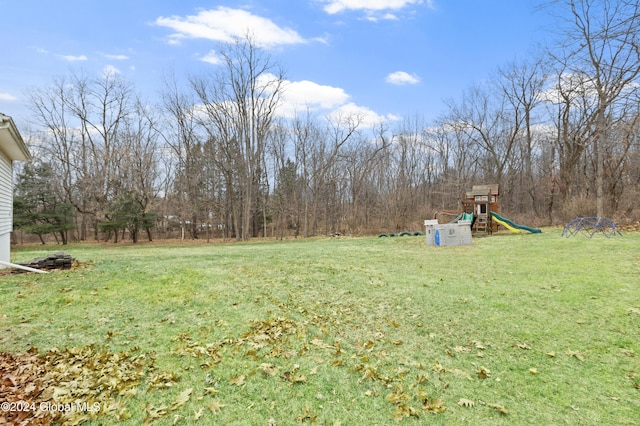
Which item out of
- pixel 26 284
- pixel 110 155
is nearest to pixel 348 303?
pixel 26 284

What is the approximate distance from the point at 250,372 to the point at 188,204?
22.8 meters

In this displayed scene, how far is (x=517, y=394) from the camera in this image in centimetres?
268

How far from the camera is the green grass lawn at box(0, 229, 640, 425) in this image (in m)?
2.45

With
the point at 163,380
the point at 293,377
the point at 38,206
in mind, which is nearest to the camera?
the point at 163,380

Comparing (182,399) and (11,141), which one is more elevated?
(11,141)

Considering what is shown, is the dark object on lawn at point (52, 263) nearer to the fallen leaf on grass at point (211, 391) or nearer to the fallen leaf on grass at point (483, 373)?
the fallen leaf on grass at point (211, 391)

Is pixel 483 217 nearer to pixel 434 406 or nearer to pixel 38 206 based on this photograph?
pixel 434 406

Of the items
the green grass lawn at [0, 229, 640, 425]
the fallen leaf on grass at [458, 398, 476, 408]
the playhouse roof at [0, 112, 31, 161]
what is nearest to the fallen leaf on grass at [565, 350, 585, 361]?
the green grass lawn at [0, 229, 640, 425]

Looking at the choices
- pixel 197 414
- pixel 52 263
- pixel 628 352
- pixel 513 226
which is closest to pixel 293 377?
pixel 197 414

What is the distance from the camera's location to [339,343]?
11.5 ft

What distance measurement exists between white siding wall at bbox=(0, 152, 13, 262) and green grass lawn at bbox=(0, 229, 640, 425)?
3.03 metres

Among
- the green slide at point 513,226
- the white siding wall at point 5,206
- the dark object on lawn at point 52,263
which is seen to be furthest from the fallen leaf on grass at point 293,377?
the green slide at point 513,226

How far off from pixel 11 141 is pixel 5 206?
85.9 inches

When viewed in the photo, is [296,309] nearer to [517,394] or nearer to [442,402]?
[442,402]
